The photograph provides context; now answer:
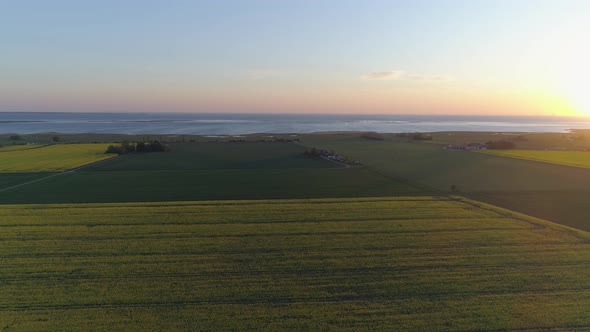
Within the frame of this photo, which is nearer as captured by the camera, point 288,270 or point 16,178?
point 288,270

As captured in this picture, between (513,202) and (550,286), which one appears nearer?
(550,286)

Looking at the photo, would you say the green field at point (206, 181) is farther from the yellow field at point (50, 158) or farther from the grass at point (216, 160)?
the yellow field at point (50, 158)

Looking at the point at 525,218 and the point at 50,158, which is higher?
the point at 50,158

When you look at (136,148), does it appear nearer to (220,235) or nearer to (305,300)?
(220,235)

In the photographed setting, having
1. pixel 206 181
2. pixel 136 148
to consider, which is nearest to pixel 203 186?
pixel 206 181

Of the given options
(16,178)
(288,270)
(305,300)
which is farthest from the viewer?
(16,178)

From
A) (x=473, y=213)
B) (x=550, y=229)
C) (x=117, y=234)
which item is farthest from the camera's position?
(x=473, y=213)

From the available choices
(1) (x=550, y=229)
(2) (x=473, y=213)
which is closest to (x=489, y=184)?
(2) (x=473, y=213)

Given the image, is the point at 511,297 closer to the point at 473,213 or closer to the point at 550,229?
the point at 550,229
